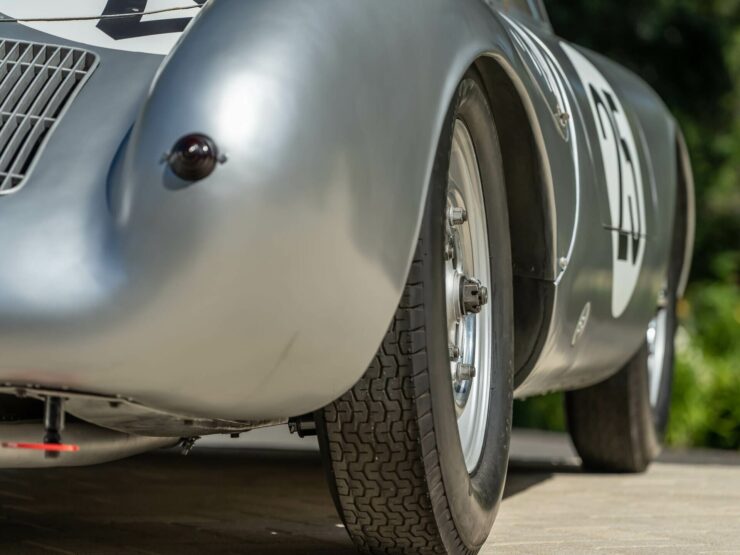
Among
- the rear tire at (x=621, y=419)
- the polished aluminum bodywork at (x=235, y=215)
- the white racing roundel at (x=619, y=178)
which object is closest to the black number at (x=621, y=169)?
the white racing roundel at (x=619, y=178)

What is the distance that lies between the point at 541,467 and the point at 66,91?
335 centimetres

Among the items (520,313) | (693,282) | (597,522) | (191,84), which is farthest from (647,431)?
(693,282)

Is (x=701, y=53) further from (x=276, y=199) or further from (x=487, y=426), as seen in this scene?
(x=276, y=199)

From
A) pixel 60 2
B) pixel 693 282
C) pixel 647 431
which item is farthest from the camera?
pixel 693 282

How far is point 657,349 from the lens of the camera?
5.35 metres

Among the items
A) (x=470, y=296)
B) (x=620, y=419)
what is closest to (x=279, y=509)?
(x=470, y=296)

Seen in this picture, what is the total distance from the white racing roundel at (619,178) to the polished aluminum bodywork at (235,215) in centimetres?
149

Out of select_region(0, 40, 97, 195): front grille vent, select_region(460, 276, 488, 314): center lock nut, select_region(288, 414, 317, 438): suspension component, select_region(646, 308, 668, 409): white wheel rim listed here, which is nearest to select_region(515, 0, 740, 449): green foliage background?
select_region(646, 308, 668, 409): white wheel rim

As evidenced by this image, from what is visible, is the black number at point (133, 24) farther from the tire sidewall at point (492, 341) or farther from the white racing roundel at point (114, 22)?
the tire sidewall at point (492, 341)

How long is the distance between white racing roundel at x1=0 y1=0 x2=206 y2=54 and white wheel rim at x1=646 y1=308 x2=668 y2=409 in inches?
128

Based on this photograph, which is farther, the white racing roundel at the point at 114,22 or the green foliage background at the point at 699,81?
the green foliage background at the point at 699,81

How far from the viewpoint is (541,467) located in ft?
17.2

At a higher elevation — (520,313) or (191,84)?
(191,84)

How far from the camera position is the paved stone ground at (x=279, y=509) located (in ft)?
10.1
